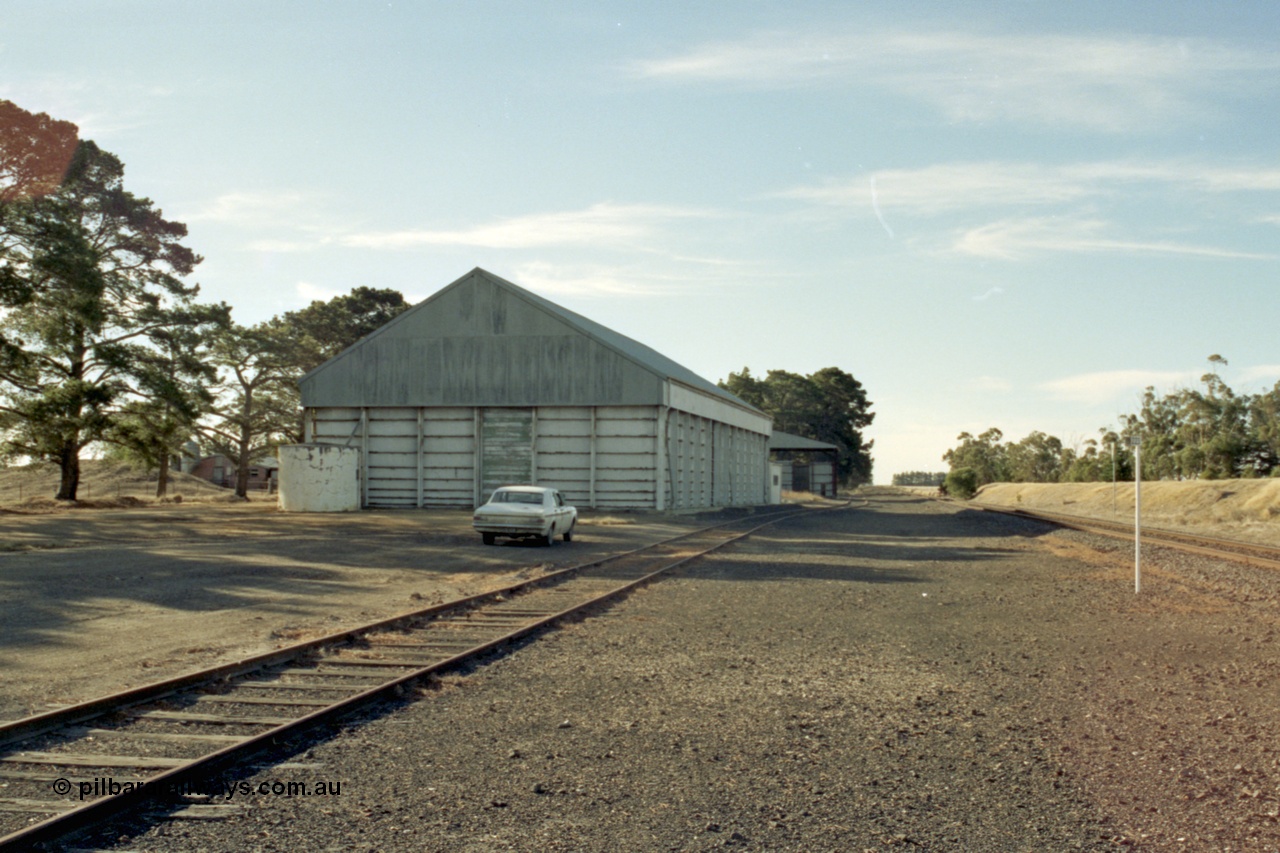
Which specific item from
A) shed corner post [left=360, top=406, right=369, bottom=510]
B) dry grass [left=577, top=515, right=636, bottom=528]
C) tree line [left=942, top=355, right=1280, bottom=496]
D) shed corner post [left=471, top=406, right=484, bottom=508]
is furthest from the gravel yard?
tree line [left=942, top=355, right=1280, bottom=496]

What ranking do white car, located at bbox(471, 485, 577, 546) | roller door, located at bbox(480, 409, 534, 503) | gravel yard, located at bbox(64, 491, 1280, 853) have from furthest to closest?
roller door, located at bbox(480, 409, 534, 503), white car, located at bbox(471, 485, 577, 546), gravel yard, located at bbox(64, 491, 1280, 853)

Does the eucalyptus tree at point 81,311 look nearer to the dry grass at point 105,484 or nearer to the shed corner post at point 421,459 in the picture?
the shed corner post at point 421,459

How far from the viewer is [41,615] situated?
1330 centimetres

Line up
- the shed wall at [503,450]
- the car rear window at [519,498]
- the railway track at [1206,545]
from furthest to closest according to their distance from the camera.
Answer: the shed wall at [503,450], the car rear window at [519,498], the railway track at [1206,545]

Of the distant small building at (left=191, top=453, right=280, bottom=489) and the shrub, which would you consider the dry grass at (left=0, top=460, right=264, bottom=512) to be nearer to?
the distant small building at (left=191, top=453, right=280, bottom=489)

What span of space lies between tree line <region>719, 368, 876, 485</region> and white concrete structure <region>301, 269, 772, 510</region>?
76116mm

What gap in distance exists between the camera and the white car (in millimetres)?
25781

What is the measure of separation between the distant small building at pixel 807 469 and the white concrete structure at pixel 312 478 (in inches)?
2239

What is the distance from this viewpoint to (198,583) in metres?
17.2

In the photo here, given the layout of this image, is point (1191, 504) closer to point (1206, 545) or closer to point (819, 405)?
point (1206, 545)

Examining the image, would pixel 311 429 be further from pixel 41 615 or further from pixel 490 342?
pixel 41 615

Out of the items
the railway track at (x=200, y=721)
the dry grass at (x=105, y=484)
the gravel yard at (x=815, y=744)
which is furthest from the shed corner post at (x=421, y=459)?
the railway track at (x=200, y=721)

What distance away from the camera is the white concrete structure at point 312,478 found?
39.8m

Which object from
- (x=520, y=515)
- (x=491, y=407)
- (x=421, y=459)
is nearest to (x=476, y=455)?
(x=491, y=407)
